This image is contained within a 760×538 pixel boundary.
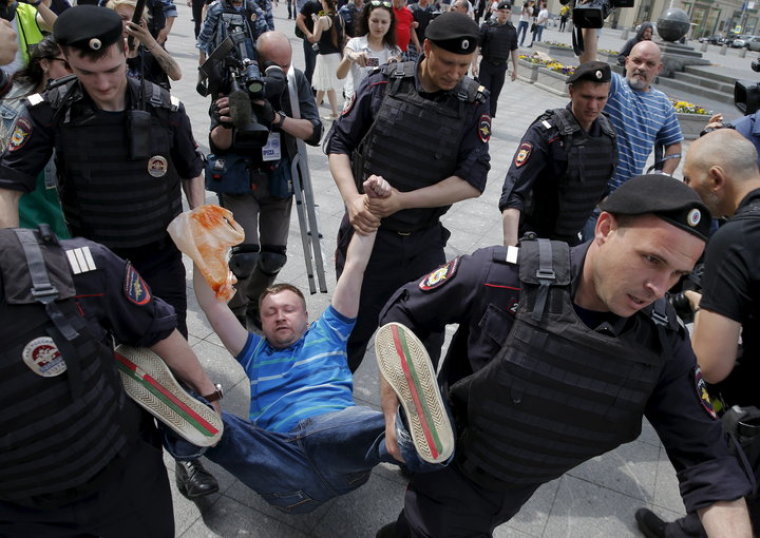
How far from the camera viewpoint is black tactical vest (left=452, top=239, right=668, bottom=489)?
64.5 inches

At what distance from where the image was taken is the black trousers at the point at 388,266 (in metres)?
2.97

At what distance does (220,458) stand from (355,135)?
1.70m

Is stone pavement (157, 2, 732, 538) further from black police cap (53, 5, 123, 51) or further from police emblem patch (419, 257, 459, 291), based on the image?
black police cap (53, 5, 123, 51)

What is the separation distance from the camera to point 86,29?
227 centimetres

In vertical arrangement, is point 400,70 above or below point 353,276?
above

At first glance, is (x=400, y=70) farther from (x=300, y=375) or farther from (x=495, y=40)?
(x=495, y=40)

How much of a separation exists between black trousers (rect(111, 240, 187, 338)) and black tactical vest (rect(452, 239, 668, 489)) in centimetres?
163

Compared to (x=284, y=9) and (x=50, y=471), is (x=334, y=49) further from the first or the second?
(x=284, y=9)

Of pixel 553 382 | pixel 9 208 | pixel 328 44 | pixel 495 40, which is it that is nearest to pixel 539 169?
pixel 553 382

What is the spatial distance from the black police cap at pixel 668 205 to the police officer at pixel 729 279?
0.62 m

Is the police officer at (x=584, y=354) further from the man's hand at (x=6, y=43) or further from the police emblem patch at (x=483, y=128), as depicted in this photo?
the man's hand at (x=6, y=43)

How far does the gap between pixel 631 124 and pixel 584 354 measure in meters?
2.64

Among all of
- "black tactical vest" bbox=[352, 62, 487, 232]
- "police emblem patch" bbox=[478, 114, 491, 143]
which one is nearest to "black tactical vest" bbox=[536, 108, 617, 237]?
"police emblem patch" bbox=[478, 114, 491, 143]

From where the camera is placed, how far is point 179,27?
1666 centimetres
